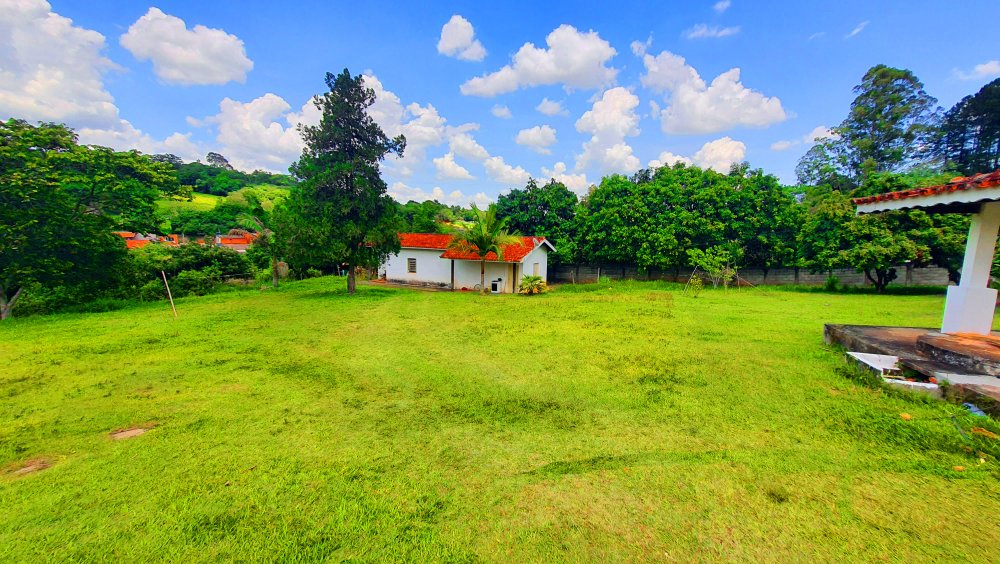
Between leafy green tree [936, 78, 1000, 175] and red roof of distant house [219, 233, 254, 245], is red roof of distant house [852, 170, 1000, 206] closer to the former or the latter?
leafy green tree [936, 78, 1000, 175]

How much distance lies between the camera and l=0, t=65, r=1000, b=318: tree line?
414 inches

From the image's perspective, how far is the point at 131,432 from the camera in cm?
376

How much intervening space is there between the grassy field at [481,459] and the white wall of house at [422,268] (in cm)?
1378

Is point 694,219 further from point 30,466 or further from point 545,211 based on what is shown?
point 30,466

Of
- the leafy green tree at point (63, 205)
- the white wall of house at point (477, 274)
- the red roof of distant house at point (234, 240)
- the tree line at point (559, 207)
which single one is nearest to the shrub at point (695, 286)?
the tree line at point (559, 207)

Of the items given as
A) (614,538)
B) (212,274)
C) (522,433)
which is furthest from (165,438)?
(212,274)

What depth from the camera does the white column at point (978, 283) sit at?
4828mm

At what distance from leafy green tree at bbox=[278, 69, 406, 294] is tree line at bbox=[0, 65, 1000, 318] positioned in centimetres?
5

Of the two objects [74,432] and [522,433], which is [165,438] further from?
[522,433]

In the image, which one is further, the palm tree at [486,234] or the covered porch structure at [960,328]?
the palm tree at [486,234]

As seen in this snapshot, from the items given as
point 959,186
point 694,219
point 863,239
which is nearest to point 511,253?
point 694,219

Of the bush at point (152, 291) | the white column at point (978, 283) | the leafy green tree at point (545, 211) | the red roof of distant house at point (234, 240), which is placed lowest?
the bush at point (152, 291)

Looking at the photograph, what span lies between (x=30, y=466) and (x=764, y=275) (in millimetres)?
27431

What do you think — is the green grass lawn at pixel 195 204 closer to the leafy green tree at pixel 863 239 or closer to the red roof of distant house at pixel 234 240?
the red roof of distant house at pixel 234 240
